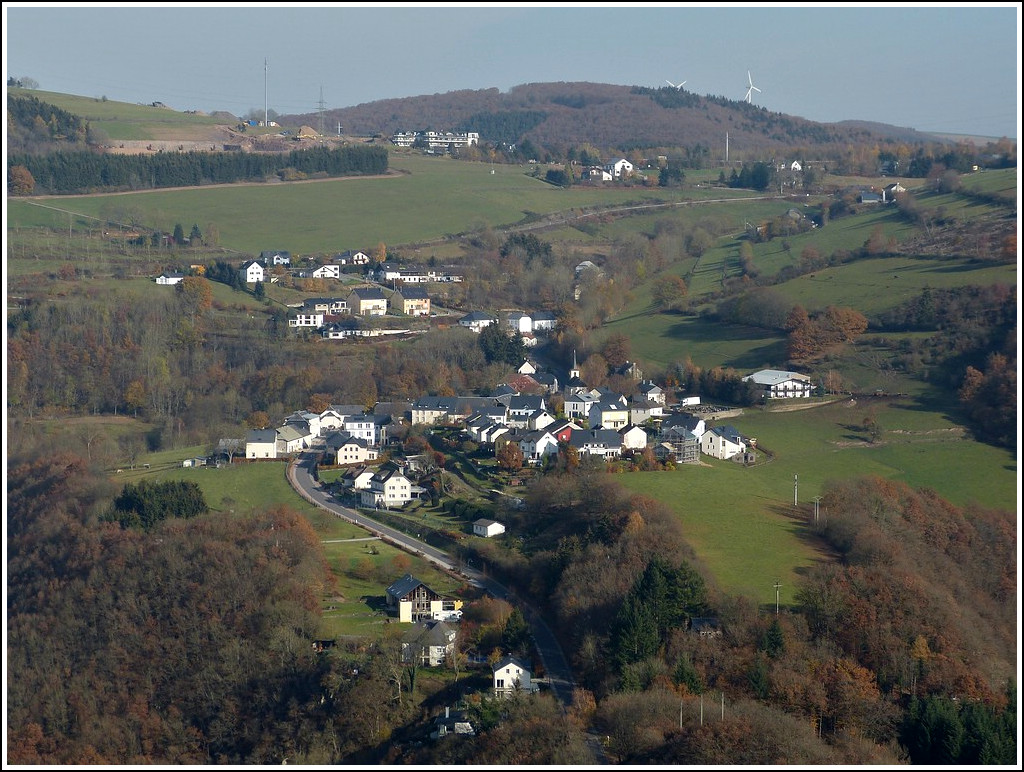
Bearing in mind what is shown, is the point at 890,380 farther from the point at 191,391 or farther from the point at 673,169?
the point at 673,169

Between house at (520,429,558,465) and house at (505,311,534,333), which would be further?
house at (505,311,534,333)

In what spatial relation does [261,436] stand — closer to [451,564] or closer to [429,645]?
[451,564]

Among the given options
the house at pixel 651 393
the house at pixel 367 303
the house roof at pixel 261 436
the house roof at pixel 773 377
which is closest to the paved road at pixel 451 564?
the house roof at pixel 261 436

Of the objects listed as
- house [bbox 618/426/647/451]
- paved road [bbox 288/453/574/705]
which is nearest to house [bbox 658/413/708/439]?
house [bbox 618/426/647/451]

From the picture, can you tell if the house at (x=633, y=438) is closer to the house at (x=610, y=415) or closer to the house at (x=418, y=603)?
the house at (x=610, y=415)

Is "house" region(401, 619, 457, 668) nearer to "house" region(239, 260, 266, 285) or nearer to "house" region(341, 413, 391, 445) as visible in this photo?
"house" region(341, 413, 391, 445)

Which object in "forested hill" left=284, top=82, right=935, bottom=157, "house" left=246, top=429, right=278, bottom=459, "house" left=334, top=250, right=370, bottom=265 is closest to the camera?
"house" left=246, top=429, right=278, bottom=459
